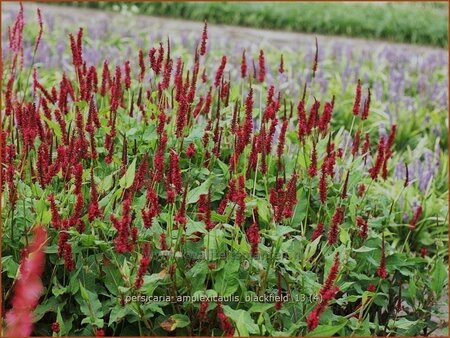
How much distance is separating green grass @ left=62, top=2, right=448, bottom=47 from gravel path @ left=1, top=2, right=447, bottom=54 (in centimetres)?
23

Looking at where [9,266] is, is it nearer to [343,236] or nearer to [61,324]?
[61,324]

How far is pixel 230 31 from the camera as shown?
9266 mm

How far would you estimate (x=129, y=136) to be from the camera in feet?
9.24

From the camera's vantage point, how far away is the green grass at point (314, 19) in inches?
383

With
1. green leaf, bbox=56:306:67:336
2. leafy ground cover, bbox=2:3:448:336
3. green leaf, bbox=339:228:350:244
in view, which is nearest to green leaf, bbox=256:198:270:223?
leafy ground cover, bbox=2:3:448:336

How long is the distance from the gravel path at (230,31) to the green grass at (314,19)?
23 cm

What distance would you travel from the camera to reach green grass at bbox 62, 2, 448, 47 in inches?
383

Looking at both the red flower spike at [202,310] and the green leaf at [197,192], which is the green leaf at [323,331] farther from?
the green leaf at [197,192]

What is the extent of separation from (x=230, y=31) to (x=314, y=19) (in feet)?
4.03

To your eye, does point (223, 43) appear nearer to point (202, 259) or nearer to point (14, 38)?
point (14, 38)

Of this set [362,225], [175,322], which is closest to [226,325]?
[175,322]

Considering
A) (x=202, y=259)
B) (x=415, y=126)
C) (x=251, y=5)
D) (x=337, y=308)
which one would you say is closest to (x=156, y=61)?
(x=202, y=259)

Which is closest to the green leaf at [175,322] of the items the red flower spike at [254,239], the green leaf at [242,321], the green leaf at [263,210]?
the green leaf at [242,321]

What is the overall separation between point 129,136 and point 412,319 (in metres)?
1.24
